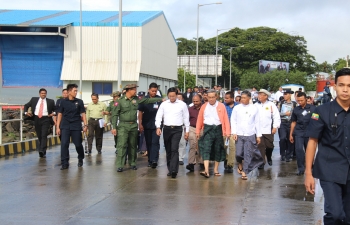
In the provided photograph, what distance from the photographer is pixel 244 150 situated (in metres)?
10.9

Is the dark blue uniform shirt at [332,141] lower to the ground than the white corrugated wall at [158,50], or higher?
lower

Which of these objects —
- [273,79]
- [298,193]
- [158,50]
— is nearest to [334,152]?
[298,193]

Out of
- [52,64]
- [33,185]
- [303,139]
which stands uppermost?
→ [52,64]

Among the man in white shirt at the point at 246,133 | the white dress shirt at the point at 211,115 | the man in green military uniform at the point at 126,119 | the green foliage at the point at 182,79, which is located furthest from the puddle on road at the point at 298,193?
the green foliage at the point at 182,79

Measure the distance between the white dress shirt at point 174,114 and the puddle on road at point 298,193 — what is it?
8.25 feet

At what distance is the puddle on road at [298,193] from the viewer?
28.7 ft

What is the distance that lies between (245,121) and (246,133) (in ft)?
0.79

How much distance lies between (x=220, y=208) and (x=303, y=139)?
4.20 metres

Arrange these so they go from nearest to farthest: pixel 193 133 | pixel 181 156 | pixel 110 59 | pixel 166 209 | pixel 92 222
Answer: pixel 92 222
pixel 166 209
pixel 193 133
pixel 181 156
pixel 110 59

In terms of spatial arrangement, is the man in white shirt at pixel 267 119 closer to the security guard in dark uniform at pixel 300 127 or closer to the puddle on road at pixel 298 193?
the security guard in dark uniform at pixel 300 127

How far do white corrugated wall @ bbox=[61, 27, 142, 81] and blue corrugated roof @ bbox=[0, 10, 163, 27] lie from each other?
19.7 inches

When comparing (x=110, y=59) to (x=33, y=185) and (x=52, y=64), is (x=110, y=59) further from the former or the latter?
(x=33, y=185)

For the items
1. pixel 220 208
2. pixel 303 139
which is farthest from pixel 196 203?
pixel 303 139

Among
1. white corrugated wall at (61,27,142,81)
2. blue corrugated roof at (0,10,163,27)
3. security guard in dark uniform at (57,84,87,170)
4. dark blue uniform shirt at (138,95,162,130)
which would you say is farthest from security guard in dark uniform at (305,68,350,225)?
blue corrugated roof at (0,10,163,27)
